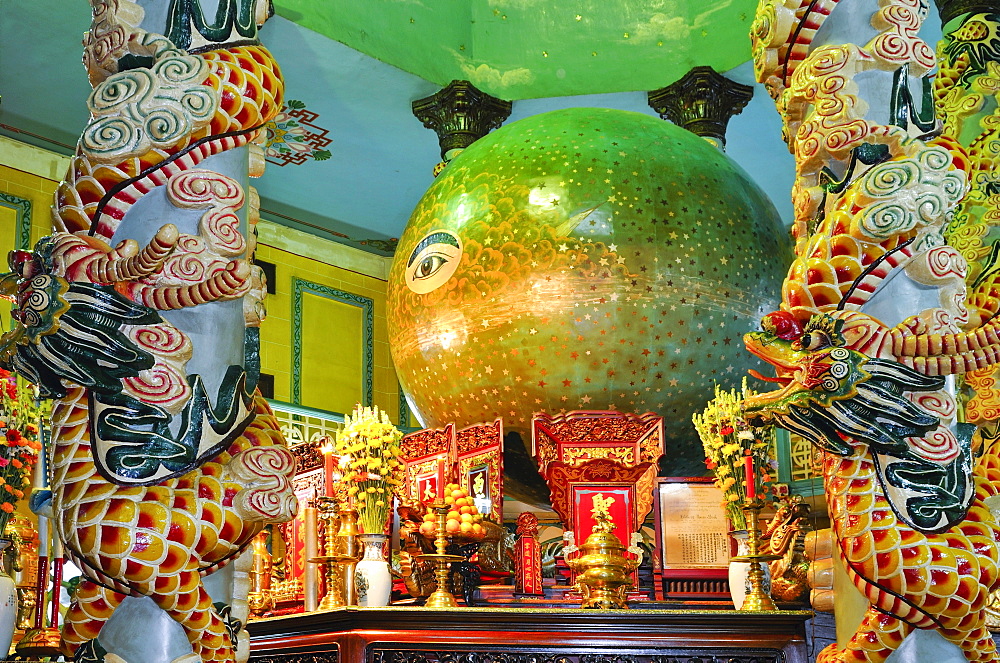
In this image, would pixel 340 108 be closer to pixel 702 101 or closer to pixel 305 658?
pixel 702 101

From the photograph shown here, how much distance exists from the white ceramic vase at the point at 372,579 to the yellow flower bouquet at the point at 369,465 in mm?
137

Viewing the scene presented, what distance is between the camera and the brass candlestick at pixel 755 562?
5062 mm

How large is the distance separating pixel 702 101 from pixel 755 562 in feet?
18.9

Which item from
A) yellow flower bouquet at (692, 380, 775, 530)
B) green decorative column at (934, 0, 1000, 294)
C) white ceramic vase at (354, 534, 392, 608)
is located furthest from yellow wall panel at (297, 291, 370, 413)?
green decorative column at (934, 0, 1000, 294)

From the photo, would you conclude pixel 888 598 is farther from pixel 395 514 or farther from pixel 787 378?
pixel 395 514

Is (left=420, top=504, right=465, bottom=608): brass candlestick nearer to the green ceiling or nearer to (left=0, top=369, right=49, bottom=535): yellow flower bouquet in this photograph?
(left=0, top=369, right=49, bottom=535): yellow flower bouquet

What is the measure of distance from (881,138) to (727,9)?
24.1 feet

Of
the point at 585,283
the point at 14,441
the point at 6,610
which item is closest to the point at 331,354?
the point at 585,283

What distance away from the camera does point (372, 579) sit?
5633mm

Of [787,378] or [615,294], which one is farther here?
[615,294]

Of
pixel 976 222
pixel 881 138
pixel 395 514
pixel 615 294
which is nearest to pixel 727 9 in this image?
pixel 615 294

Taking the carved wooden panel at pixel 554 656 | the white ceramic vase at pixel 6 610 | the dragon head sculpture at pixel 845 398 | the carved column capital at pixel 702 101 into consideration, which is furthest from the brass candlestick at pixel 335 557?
the carved column capital at pixel 702 101

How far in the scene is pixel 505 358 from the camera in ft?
22.0

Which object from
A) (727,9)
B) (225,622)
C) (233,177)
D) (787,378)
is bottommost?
(225,622)
